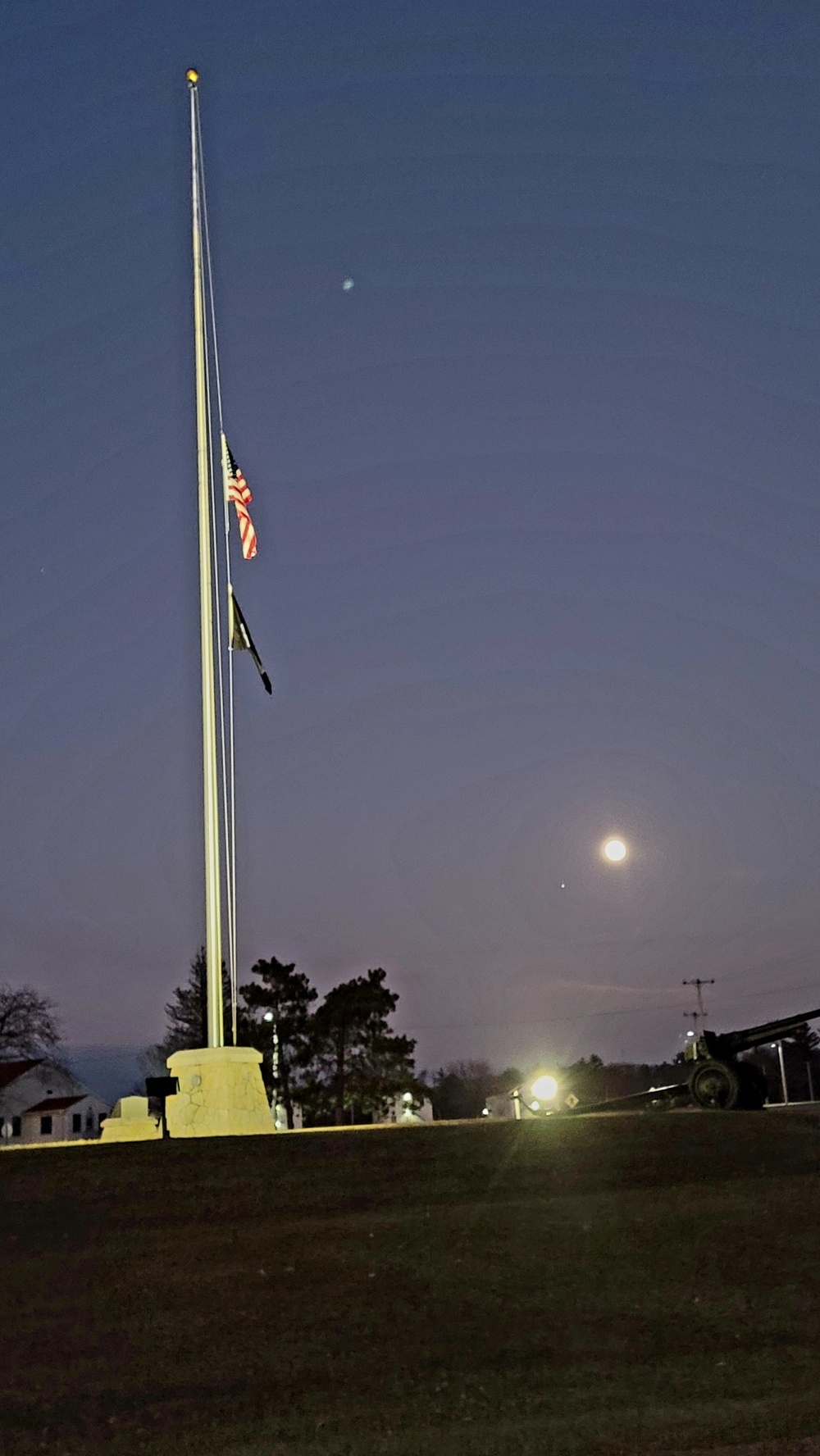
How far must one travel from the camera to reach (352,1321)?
9289 mm

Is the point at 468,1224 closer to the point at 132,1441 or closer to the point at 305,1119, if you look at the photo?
the point at 132,1441

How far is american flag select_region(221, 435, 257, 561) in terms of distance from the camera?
21219 millimetres

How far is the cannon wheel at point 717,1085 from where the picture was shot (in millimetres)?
20062

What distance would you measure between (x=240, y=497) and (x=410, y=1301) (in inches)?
562

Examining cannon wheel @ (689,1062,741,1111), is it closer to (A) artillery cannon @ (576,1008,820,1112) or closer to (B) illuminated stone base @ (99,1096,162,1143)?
(A) artillery cannon @ (576,1008,820,1112)

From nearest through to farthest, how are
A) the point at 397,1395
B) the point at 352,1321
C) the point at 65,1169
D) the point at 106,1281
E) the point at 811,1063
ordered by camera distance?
1. the point at 397,1395
2. the point at 352,1321
3. the point at 106,1281
4. the point at 65,1169
5. the point at 811,1063

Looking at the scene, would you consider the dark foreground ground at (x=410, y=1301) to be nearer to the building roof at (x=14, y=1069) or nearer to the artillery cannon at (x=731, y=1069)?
the artillery cannon at (x=731, y=1069)

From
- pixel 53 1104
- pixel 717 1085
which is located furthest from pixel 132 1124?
pixel 53 1104

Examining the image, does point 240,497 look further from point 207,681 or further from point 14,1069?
point 14,1069

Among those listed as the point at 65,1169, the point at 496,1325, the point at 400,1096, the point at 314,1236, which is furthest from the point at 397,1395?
the point at 400,1096

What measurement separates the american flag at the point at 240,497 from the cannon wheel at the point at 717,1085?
10507 millimetres

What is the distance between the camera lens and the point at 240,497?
2142cm

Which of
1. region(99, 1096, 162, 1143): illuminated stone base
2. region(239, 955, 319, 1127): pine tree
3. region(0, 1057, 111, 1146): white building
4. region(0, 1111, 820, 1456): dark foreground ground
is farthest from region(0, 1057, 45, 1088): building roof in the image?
region(0, 1111, 820, 1456): dark foreground ground

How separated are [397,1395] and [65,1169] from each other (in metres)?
5.47
